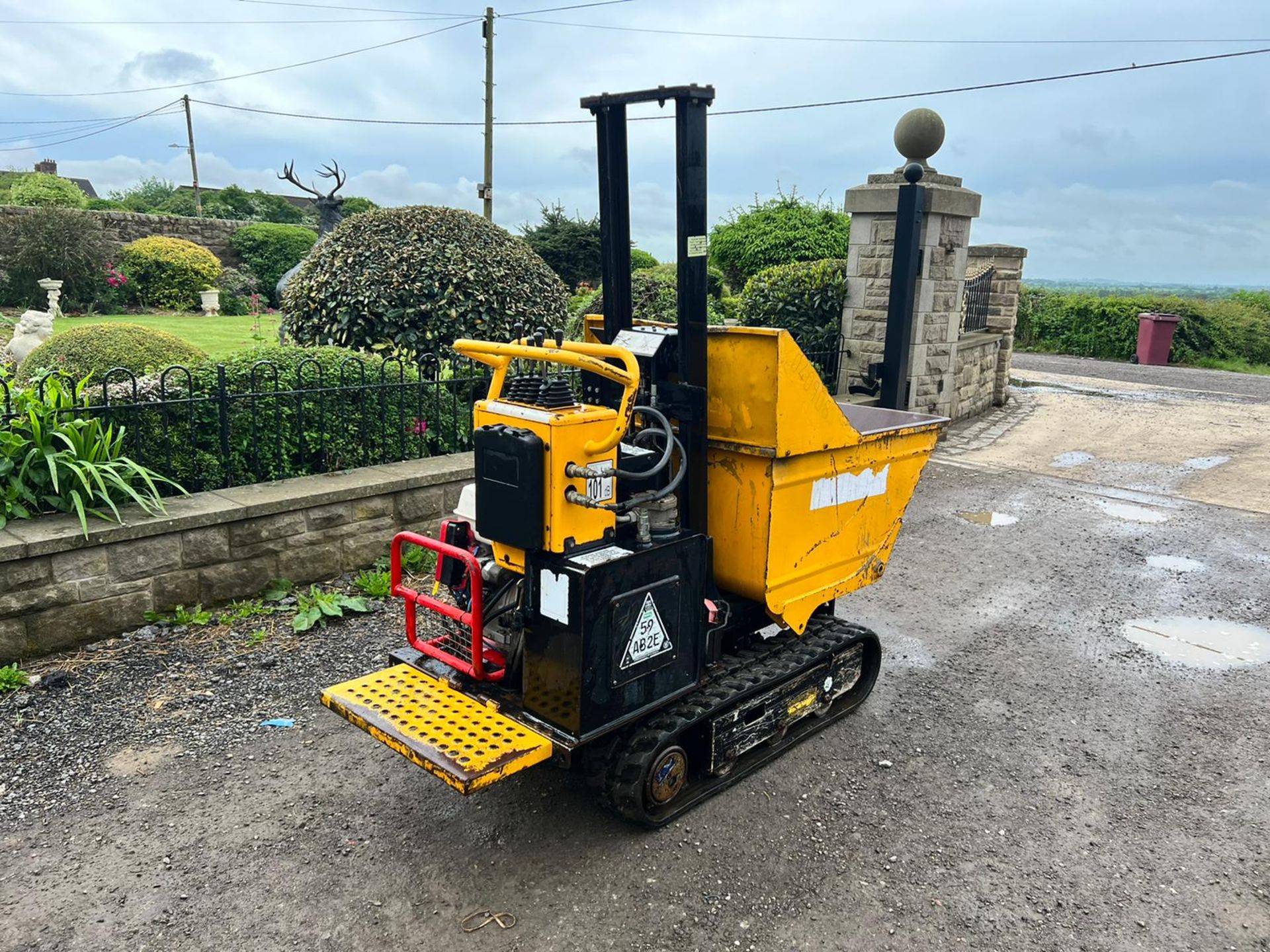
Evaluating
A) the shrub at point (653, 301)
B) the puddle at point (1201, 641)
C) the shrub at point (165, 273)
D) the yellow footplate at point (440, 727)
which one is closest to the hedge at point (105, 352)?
the shrub at point (653, 301)

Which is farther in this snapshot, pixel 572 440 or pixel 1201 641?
pixel 1201 641

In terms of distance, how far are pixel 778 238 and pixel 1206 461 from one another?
7212 millimetres

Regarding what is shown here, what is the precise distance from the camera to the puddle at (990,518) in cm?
752

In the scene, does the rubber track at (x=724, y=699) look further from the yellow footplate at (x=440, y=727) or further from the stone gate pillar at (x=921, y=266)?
the stone gate pillar at (x=921, y=266)

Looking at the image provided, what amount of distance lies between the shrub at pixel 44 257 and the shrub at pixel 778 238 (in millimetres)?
13790

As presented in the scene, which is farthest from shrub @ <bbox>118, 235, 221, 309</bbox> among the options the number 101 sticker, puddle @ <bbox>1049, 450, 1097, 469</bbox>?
the number 101 sticker

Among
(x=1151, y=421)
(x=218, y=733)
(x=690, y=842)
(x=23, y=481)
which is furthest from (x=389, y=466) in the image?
(x=1151, y=421)

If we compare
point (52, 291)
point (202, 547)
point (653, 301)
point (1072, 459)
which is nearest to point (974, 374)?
point (1072, 459)

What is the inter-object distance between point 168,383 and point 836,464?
408cm

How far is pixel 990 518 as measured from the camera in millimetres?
7656

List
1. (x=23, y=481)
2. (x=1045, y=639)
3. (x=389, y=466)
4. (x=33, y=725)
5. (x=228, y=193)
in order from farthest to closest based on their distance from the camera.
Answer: (x=228, y=193) → (x=389, y=466) → (x=1045, y=639) → (x=23, y=481) → (x=33, y=725)

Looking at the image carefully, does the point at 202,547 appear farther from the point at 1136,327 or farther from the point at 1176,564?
the point at 1136,327

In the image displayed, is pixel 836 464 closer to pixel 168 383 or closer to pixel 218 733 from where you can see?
pixel 218 733

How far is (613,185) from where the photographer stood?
3.59 meters
